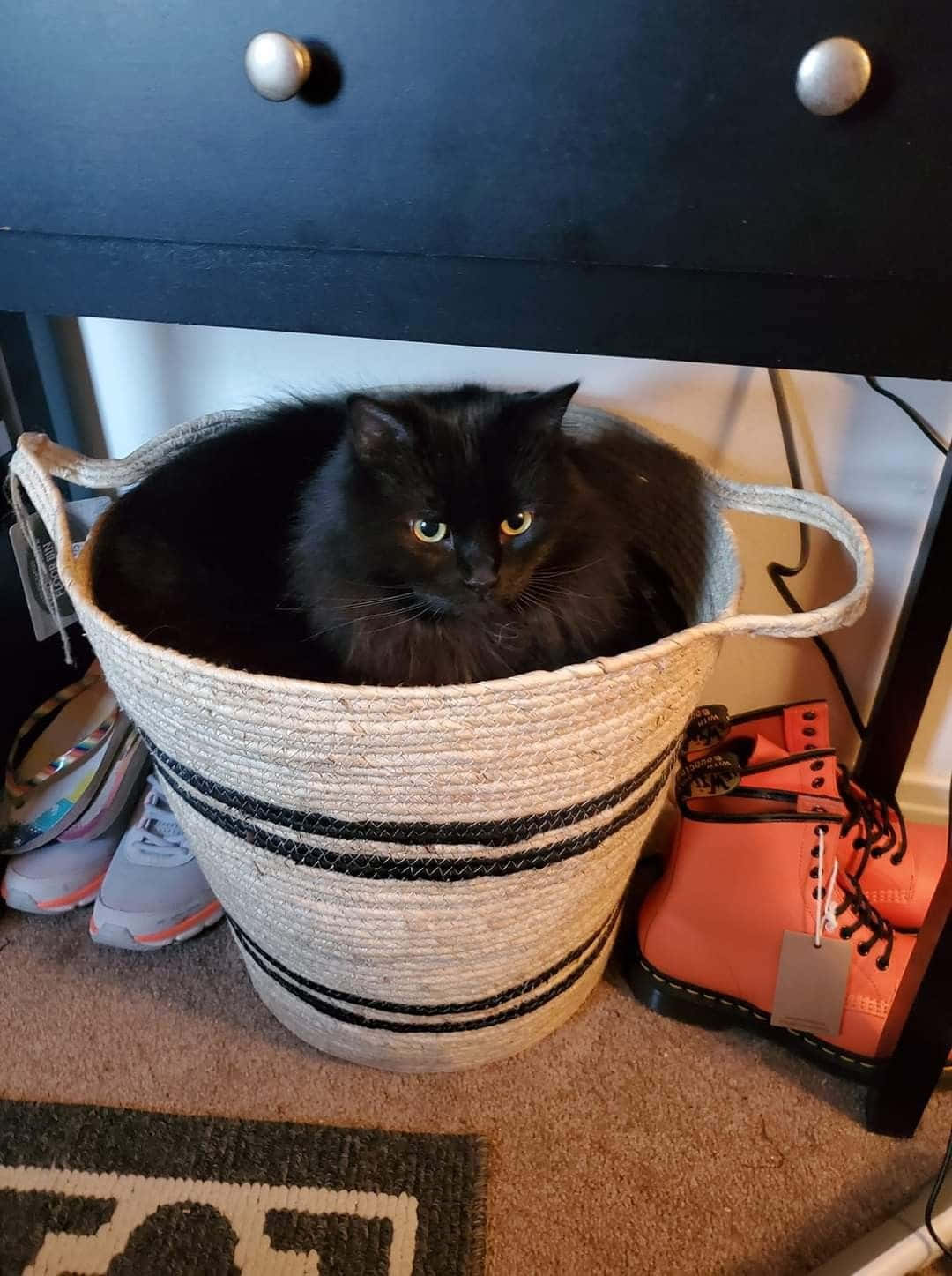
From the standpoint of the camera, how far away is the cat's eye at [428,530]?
714 mm

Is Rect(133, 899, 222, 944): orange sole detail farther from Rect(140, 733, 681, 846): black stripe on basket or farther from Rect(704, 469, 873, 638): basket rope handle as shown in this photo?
Rect(704, 469, 873, 638): basket rope handle

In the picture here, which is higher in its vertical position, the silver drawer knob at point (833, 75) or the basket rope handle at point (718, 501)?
the silver drawer knob at point (833, 75)

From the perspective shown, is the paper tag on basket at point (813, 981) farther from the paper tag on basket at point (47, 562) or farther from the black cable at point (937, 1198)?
the paper tag on basket at point (47, 562)

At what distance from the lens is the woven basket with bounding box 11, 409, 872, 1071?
643 millimetres

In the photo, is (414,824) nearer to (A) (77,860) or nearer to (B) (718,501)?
(B) (718,501)

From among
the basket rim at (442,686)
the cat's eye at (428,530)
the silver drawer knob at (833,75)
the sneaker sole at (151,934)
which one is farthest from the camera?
the sneaker sole at (151,934)

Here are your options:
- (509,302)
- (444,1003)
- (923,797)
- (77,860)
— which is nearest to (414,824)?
(444,1003)

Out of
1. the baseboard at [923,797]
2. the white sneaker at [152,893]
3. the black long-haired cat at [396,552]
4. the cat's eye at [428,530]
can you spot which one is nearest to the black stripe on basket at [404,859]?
the black long-haired cat at [396,552]

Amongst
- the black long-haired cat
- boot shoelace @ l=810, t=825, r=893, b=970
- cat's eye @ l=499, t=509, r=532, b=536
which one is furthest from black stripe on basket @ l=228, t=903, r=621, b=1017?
cat's eye @ l=499, t=509, r=532, b=536

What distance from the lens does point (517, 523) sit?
2.43 feet

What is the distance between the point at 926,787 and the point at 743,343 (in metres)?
0.88

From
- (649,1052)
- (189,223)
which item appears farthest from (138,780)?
(189,223)

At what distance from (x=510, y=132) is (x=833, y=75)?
0.16 m

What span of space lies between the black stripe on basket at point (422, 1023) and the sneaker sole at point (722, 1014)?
10cm
